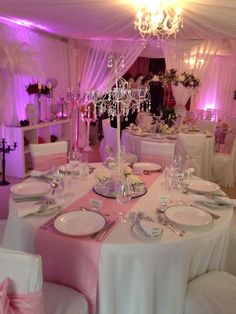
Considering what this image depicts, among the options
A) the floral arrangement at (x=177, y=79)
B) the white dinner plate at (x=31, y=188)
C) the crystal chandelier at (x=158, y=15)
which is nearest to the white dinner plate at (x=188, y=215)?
the white dinner plate at (x=31, y=188)

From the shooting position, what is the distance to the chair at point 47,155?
2.93 meters

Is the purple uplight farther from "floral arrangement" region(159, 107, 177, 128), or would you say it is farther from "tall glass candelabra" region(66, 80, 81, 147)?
"floral arrangement" region(159, 107, 177, 128)

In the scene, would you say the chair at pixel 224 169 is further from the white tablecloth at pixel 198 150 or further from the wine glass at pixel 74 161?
the wine glass at pixel 74 161

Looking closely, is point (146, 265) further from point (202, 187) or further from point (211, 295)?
point (202, 187)

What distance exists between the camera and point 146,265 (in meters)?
1.54

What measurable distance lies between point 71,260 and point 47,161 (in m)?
1.56

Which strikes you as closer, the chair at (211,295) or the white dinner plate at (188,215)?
the chair at (211,295)

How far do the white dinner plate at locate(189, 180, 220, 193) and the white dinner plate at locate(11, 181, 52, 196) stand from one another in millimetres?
1099

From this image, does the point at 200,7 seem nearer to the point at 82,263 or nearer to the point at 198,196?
the point at 198,196

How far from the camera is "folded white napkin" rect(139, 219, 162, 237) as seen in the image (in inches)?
62.0

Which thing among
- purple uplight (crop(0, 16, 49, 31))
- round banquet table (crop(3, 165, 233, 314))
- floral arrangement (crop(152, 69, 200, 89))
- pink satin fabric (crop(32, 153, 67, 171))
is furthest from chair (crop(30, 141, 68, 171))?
purple uplight (crop(0, 16, 49, 31))

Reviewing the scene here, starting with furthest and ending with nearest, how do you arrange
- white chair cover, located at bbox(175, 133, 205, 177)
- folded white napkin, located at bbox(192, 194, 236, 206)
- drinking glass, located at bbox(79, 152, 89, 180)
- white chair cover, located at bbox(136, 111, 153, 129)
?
white chair cover, located at bbox(136, 111, 153, 129)
white chair cover, located at bbox(175, 133, 205, 177)
drinking glass, located at bbox(79, 152, 89, 180)
folded white napkin, located at bbox(192, 194, 236, 206)

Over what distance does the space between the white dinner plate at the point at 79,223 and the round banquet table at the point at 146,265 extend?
3.9 inches

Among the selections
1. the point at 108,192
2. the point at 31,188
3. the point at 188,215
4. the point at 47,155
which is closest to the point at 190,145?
the point at 47,155
